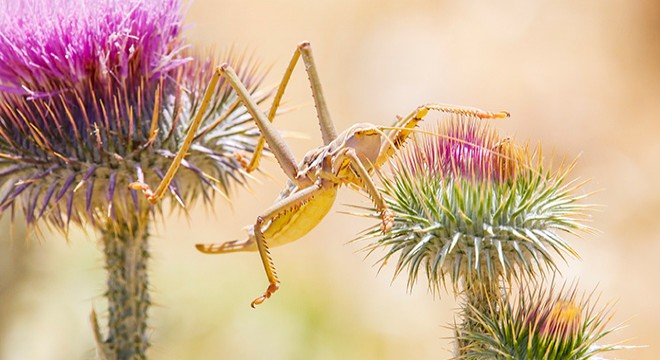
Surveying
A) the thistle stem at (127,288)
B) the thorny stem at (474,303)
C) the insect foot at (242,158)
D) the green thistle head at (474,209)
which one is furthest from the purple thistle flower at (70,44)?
the thorny stem at (474,303)

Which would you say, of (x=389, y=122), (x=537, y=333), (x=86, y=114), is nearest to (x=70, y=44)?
(x=86, y=114)

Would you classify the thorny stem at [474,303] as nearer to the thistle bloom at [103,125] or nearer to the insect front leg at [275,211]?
the insect front leg at [275,211]

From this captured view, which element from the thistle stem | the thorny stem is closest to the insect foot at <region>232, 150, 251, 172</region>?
the thistle stem

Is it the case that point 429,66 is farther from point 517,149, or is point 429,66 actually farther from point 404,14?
point 517,149

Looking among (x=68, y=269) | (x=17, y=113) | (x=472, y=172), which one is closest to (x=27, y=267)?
(x=68, y=269)

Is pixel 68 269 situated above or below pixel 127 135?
below

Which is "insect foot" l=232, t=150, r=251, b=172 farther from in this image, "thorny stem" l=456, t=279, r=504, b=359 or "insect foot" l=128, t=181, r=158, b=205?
"thorny stem" l=456, t=279, r=504, b=359

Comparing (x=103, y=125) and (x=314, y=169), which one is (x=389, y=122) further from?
(x=314, y=169)
